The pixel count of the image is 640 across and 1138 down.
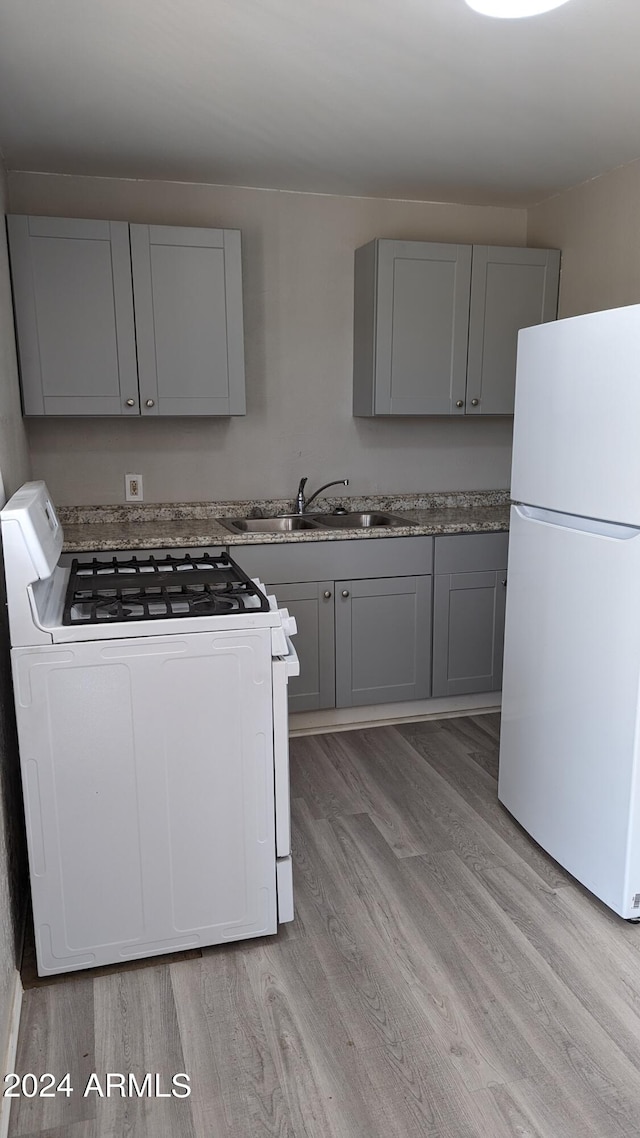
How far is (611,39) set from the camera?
207 cm

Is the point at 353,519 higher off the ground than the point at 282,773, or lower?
higher

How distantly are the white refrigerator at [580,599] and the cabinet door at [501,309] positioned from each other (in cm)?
116

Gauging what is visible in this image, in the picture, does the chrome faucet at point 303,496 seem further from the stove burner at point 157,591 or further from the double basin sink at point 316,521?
the stove burner at point 157,591

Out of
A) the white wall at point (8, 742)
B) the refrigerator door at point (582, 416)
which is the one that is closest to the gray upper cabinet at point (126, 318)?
the white wall at point (8, 742)

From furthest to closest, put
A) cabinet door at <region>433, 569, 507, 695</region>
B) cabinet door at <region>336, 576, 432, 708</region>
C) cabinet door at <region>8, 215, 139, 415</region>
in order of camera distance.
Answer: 1. cabinet door at <region>433, 569, 507, 695</region>
2. cabinet door at <region>336, 576, 432, 708</region>
3. cabinet door at <region>8, 215, 139, 415</region>

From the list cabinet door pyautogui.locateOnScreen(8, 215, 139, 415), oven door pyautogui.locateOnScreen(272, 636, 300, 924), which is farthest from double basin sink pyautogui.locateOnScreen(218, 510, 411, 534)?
oven door pyautogui.locateOnScreen(272, 636, 300, 924)

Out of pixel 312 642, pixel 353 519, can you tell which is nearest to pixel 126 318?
pixel 353 519

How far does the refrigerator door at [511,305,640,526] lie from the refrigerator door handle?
0.03 m

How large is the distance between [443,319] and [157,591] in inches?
78.4

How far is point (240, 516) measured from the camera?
357 centimetres

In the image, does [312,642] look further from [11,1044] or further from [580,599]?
[11,1044]

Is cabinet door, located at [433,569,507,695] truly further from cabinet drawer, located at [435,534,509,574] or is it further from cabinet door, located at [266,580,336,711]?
cabinet door, located at [266,580,336,711]

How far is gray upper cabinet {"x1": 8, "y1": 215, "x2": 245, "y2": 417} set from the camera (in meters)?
2.92

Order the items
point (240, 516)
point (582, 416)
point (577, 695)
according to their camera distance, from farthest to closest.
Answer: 1. point (240, 516)
2. point (577, 695)
3. point (582, 416)
